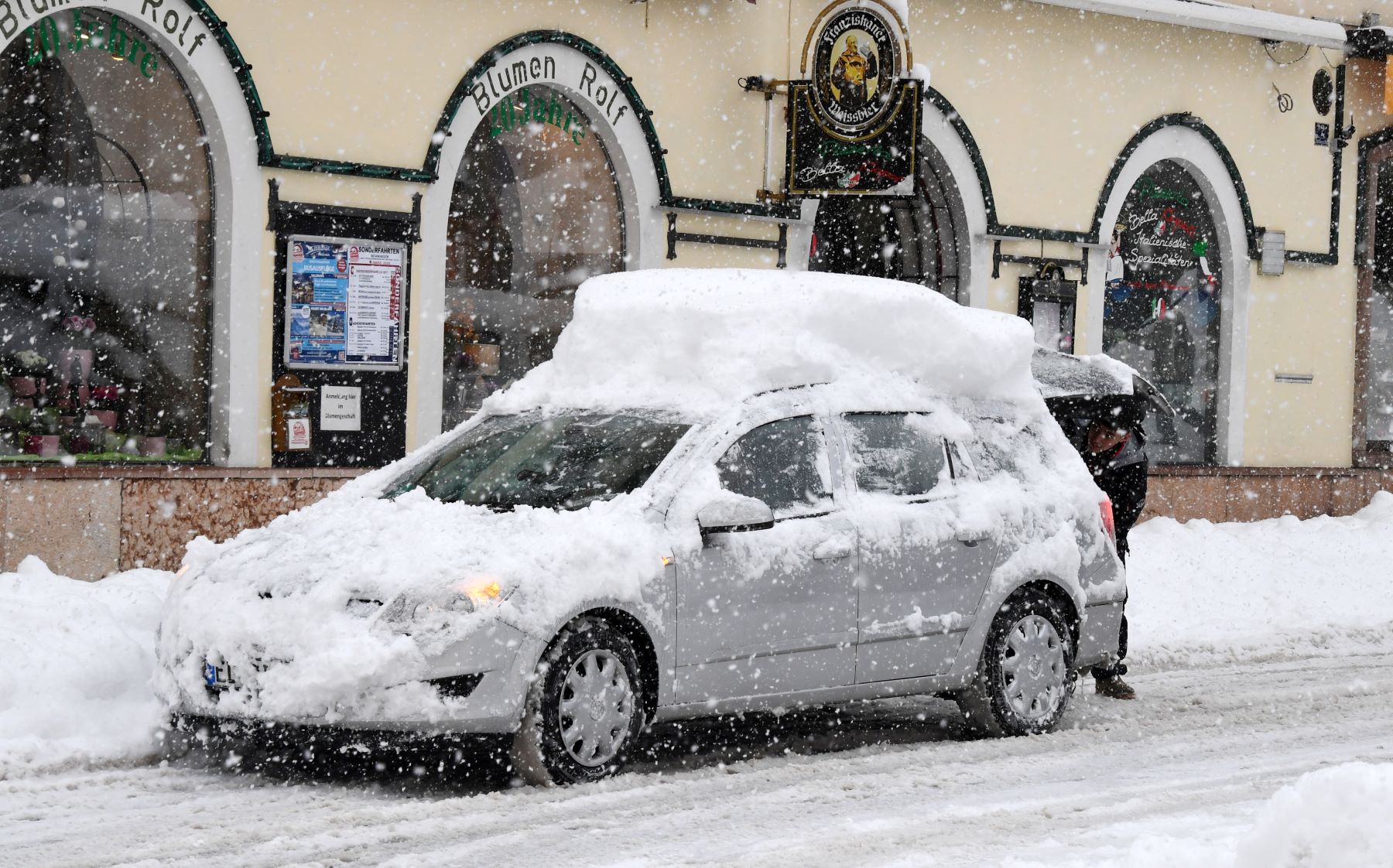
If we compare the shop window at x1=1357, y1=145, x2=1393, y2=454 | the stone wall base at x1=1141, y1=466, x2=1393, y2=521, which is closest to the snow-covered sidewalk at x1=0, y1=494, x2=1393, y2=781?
the stone wall base at x1=1141, y1=466, x2=1393, y2=521

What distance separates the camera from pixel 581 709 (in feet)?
23.0

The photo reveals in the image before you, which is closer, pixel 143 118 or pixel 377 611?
pixel 377 611

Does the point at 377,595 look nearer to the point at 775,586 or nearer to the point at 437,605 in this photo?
the point at 437,605

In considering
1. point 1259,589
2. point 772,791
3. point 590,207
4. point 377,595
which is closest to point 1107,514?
point 772,791

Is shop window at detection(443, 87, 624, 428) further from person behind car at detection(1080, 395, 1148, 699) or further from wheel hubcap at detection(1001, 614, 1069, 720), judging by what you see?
wheel hubcap at detection(1001, 614, 1069, 720)

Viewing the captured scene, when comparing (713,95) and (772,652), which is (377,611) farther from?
(713,95)

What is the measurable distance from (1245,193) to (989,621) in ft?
38.9

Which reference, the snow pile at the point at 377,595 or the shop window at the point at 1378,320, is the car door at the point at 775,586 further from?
the shop window at the point at 1378,320

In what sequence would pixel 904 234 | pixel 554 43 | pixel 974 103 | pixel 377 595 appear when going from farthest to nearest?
pixel 904 234
pixel 974 103
pixel 554 43
pixel 377 595

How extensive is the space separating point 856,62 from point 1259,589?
5.36m

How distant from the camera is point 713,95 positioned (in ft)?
49.6

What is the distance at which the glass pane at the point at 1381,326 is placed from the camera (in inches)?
805

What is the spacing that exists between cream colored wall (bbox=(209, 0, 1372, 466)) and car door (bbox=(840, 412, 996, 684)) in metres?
5.80

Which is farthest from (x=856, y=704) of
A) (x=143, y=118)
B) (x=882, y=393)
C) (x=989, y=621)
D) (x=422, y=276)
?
(x=143, y=118)
